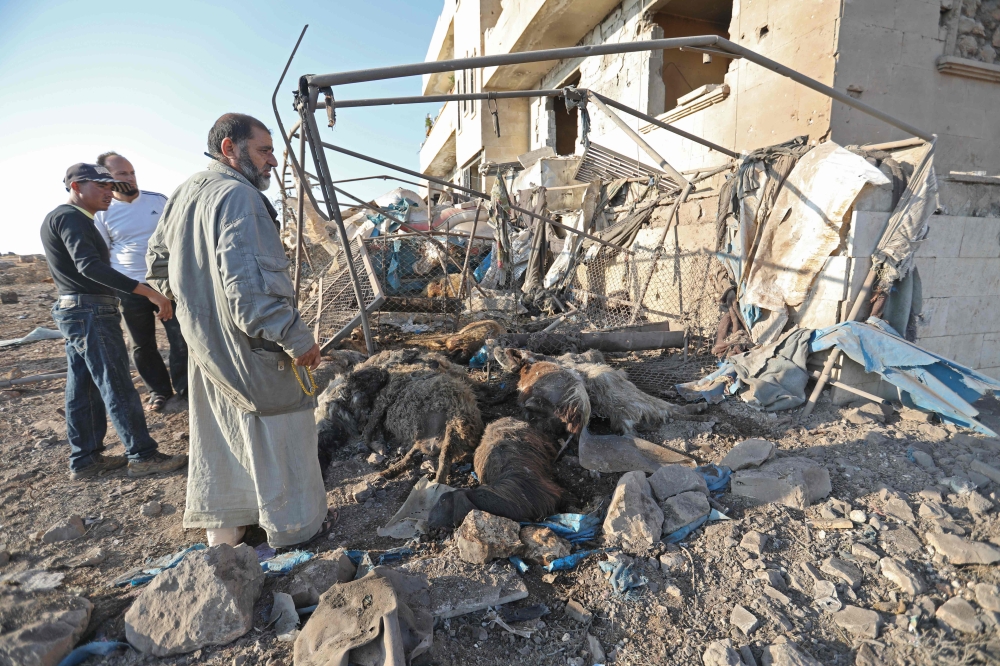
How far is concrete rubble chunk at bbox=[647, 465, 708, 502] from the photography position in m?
2.44

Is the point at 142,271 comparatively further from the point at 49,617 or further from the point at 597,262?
the point at 597,262

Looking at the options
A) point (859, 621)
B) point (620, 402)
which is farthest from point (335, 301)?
point (859, 621)

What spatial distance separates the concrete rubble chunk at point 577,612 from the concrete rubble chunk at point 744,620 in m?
0.53

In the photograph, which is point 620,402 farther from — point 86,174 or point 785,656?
point 86,174

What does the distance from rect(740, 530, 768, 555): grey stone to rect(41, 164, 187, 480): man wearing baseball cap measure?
132 inches

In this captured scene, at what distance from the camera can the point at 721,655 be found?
1.61 m

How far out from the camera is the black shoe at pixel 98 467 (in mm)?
2957

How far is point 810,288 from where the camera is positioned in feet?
13.7

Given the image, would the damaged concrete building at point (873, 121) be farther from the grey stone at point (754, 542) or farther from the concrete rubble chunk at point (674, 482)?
the grey stone at point (754, 542)

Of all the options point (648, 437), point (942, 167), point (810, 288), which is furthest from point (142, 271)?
point (942, 167)

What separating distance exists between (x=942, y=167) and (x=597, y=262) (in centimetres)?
405

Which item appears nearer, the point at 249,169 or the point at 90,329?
the point at 249,169

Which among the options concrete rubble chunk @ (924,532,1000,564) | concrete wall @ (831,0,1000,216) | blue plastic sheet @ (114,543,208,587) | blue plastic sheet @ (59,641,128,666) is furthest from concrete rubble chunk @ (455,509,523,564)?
concrete wall @ (831,0,1000,216)

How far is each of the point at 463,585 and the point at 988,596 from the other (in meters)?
2.07
